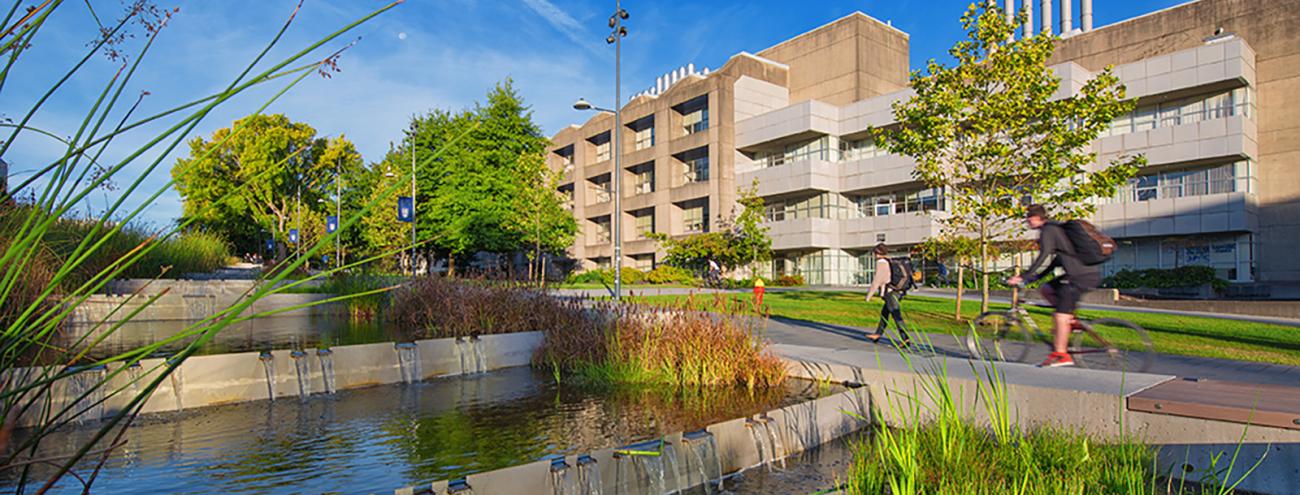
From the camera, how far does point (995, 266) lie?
4078 centimetres

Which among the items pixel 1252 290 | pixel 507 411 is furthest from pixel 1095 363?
pixel 1252 290

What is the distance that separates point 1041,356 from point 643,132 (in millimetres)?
53878

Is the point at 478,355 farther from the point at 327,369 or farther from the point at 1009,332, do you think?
the point at 1009,332

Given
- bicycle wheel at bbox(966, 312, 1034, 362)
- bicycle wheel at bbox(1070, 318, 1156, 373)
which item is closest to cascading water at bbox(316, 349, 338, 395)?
bicycle wheel at bbox(966, 312, 1034, 362)

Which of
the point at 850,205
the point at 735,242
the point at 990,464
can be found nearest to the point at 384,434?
the point at 990,464

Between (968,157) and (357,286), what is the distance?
13.8 metres

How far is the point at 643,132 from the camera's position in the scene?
6241 centimetres

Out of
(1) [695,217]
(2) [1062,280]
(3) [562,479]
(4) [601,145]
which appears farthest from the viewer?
(4) [601,145]

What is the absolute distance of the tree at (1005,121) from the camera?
15836 mm

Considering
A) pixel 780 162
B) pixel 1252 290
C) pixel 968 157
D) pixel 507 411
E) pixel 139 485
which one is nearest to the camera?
pixel 139 485

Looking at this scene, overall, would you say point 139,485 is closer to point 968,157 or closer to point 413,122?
point 968,157

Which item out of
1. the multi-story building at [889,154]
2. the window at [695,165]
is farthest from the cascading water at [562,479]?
the window at [695,165]

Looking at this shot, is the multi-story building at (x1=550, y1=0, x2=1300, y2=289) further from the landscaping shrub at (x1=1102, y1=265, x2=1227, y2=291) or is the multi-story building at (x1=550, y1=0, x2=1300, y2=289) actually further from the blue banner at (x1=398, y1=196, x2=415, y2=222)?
the blue banner at (x1=398, y1=196, x2=415, y2=222)

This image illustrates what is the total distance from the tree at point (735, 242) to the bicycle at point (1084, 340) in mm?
35967
